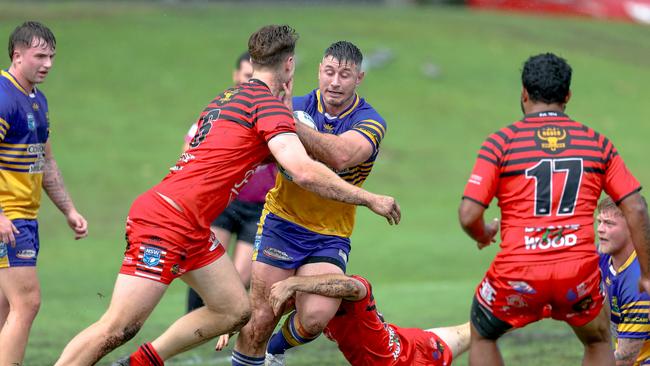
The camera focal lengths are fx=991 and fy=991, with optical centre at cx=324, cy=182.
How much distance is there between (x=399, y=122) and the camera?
22594 mm

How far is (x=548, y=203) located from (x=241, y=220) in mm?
3805

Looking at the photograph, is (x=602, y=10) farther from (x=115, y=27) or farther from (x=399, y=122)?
(x=115, y=27)

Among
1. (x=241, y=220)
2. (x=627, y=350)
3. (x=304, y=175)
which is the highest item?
(x=304, y=175)

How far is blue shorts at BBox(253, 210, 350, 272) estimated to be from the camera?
7.07 m

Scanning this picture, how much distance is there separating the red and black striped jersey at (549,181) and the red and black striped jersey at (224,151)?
4.18ft

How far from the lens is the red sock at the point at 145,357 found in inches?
261

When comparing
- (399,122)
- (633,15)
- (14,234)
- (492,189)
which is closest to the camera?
(492,189)

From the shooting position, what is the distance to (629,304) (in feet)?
22.6

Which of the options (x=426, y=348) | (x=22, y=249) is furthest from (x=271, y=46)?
(x=426, y=348)

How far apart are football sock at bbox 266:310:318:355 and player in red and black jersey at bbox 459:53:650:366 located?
5.26 ft

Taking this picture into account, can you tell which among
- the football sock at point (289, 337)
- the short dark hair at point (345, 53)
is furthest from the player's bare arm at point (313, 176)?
the football sock at point (289, 337)

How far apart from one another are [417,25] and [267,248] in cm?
2379

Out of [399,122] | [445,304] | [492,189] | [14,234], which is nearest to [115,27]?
A: [399,122]

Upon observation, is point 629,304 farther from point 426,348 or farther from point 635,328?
point 426,348
